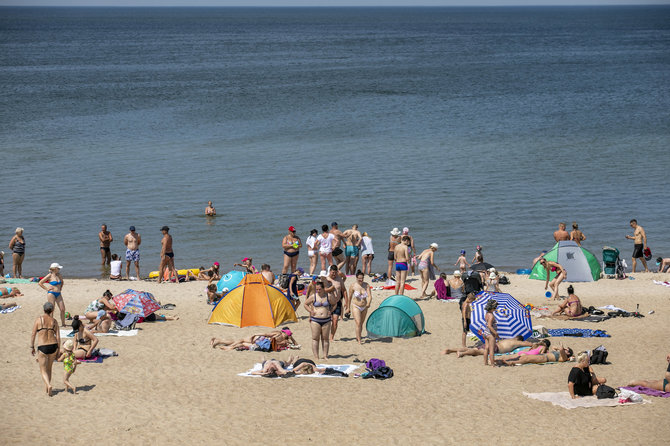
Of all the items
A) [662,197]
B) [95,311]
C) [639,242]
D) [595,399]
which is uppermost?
[662,197]

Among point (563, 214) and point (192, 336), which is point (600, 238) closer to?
point (563, 214)

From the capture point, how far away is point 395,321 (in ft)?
52.2

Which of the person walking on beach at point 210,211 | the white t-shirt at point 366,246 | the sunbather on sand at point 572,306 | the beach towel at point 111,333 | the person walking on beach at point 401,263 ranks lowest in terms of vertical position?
the beach towel at point 111,333

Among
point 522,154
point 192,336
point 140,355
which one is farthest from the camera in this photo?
point 522,154

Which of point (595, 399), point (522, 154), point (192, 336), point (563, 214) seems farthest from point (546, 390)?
point (522, 154)

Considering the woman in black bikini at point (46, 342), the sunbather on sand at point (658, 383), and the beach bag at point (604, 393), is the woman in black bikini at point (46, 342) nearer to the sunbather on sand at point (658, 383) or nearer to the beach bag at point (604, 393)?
the beach bag at point (604, 393)

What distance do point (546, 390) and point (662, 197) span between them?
21054mm

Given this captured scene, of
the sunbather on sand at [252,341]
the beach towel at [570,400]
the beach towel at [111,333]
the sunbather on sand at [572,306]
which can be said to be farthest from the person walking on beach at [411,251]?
the beach towel at [570,400]

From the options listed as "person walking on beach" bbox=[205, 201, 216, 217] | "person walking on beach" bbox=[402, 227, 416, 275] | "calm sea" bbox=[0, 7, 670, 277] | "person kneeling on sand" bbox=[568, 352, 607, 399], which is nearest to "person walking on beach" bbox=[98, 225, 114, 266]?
"calm sea" bbox=[0, 7, 670, 277]

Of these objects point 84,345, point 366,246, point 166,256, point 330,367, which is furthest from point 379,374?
point 166,256

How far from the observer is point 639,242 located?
2255 centimetres

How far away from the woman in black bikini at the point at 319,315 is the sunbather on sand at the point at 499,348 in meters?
2.24

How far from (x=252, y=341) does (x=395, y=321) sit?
2.77 meters

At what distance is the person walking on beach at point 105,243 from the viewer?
2294 centimetres
